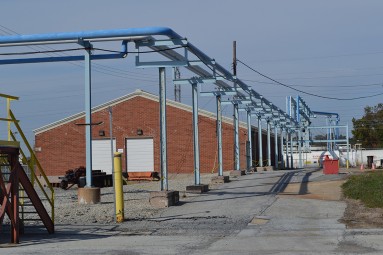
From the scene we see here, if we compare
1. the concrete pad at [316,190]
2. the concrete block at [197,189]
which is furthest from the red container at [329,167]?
the concrete block at [197,189]

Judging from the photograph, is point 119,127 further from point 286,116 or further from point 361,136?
point 361,136

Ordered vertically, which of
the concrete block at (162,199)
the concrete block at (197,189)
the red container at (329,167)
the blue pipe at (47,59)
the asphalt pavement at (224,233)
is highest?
the blue pipe at (47,59)

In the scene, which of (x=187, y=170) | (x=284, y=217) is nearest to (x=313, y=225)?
(x=284, y=217)

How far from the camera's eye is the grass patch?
20.3 meters

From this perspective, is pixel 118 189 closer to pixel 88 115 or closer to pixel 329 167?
pixel 88 115

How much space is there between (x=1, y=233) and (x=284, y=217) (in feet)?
25.3

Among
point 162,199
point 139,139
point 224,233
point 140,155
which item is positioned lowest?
point 224,233

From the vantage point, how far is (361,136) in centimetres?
9775

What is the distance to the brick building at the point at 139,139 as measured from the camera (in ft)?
180

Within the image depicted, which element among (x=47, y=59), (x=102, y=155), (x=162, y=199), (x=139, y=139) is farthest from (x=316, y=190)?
(x=102, y=155)

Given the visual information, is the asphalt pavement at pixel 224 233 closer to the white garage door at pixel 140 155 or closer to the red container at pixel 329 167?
the red container at pixel 329 167

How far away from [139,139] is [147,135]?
0.83m

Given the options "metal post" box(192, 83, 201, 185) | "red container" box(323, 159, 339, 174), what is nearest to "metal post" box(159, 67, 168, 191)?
"metal post" box(192, 83, 201, 185)

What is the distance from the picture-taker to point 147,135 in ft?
185
